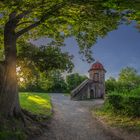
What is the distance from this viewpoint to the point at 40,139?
56.1ft

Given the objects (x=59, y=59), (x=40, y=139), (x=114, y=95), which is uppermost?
(x=59, y=59)

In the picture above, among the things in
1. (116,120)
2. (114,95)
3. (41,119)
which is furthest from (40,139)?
(114,95)

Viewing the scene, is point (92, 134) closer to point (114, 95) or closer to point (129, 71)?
point (114, 95)

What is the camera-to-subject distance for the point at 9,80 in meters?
19.1

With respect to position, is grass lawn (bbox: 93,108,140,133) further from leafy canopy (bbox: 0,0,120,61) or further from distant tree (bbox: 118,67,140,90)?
distant tree (bbox: 118,67,140,90)

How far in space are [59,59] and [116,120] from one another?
575 cm

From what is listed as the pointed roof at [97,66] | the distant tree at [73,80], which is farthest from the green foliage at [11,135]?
the distant tree at [73,80]

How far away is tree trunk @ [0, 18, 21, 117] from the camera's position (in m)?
18.9

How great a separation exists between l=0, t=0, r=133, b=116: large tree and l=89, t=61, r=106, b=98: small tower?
24.0 metres

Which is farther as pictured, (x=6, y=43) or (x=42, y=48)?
(x=42, y=48)

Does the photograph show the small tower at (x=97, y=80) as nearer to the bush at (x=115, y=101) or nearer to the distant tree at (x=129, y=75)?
the bush at (x=115, y=101)

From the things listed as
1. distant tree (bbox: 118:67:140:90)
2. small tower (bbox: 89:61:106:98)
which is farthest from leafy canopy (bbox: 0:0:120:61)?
distant tree (bbox: 118:67:140:90)

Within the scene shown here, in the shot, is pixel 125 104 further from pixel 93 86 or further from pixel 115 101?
pixel 93 86

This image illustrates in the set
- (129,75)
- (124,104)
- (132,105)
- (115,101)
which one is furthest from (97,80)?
(129,75)
